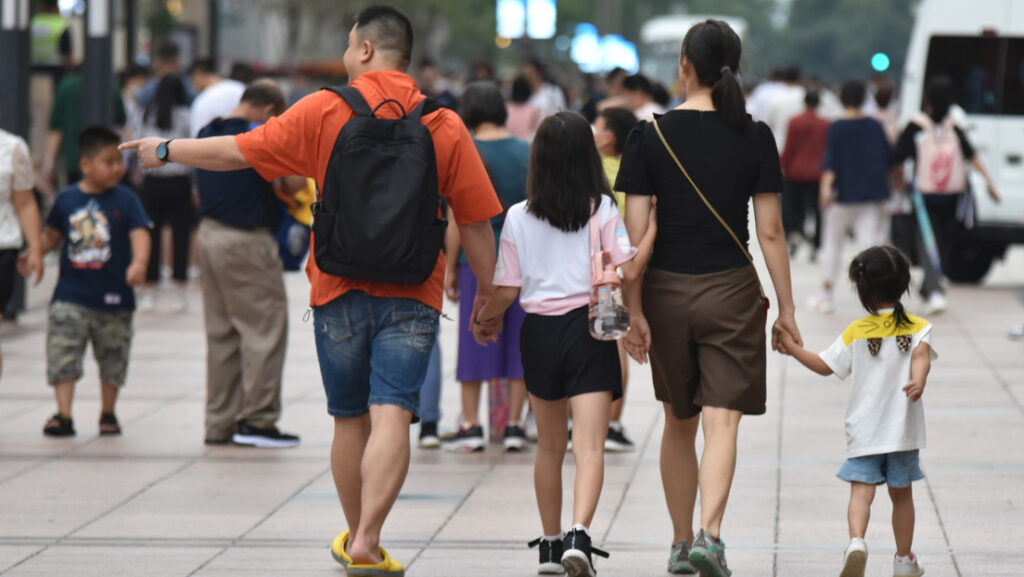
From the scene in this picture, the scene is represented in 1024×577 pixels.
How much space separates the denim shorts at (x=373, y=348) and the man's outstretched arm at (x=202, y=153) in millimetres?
569

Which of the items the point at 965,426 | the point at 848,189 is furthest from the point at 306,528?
the point at 848,189

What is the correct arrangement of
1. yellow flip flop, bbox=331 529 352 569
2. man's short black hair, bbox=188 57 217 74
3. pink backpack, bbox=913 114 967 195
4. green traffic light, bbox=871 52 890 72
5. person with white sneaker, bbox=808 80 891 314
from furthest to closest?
green traffic light, bbox=871 52 890 72 → person with white sneaker, bbox=808 80 891 314 → pink backpack, bbox=913 114 967 195 → man's short black hair, bbox=188 57 217 74 → yellow flip flop, bbox=331 529 352 569

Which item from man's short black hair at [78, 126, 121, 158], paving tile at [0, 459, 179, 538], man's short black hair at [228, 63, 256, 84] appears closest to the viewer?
paving tile at [0, 459, 179, 538]

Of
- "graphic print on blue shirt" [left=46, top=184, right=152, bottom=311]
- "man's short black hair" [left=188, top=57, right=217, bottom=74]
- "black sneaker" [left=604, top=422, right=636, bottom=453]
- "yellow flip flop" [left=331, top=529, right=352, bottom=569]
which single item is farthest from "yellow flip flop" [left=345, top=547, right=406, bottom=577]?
"man's short black hair" [left=188, top=57, right=217, bottom=74]

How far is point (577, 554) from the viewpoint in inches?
214

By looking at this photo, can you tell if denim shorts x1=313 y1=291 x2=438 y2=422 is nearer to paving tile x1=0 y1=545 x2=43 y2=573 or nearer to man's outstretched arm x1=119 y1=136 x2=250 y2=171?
man's outstretched arm x1=119 y1=136 x2=250 y2=171

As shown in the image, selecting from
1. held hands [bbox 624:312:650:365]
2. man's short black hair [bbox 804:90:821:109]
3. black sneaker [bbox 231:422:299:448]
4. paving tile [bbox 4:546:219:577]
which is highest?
man's short black hair [bbox 804:90:821:109]

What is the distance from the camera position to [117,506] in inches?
275

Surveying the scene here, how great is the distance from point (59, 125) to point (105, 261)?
7.20 meters

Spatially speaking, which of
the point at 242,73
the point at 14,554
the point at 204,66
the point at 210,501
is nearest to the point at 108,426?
the point at 210,501

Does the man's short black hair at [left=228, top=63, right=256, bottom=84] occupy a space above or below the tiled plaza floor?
above

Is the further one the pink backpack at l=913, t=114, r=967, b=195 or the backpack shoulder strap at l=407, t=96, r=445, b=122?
the pink backpack at l=913, t=114, r=967, b=195

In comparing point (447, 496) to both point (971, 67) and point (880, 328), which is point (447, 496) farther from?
point (971, 67)

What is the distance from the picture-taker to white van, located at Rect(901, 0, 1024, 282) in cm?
1595
